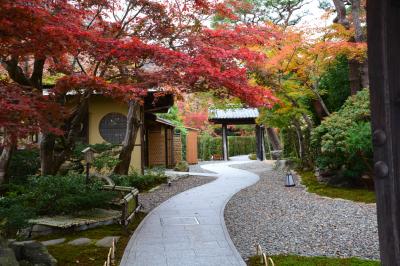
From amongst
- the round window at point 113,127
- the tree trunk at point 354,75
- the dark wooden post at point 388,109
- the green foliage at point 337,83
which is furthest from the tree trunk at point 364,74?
the dark wooden post at point 388,109

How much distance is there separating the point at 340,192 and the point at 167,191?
5235 mm

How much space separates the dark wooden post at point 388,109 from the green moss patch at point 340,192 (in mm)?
8544

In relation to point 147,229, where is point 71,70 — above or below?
above

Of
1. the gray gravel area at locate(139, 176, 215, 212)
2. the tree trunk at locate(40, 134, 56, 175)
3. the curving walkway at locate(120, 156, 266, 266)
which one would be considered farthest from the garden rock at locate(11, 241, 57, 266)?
the gray gravel area at locate(139, 176, 215, 212)

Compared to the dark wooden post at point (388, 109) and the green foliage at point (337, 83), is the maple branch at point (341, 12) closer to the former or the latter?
the green foliage at point (337, 83)

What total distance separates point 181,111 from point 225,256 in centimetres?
2700

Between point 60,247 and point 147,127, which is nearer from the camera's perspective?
point 60,247

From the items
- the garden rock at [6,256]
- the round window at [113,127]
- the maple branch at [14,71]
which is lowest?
the garden rock at [6,256]

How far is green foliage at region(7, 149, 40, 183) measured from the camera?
11.1 meters

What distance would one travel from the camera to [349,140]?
34.8 feet

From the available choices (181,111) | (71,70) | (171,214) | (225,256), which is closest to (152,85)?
(71,70)

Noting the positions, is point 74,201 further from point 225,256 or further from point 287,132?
point 287,132

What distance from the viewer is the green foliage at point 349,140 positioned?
34.7ft

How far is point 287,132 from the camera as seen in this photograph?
2016 centimetres
